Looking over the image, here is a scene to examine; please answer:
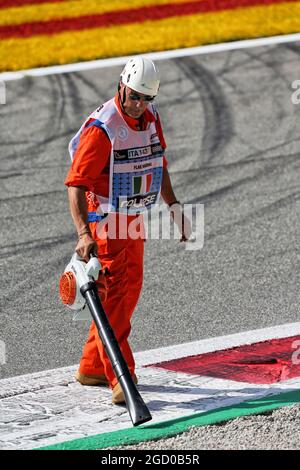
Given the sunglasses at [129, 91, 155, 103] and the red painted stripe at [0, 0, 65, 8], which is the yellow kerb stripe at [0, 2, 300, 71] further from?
the sunglasses at [129, 91, 155, 103]

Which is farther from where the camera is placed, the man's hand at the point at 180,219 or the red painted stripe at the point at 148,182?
the man's hand at the point at 180,219

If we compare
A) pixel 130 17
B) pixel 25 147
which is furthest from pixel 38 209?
pixel 130 17

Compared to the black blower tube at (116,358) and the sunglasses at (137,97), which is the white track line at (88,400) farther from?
the sunglasses at (137,97)

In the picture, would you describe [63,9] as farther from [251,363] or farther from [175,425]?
[175,425]

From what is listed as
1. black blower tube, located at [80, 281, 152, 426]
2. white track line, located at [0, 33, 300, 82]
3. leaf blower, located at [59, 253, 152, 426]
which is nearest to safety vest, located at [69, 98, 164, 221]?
leaf blower, located at [59, 253, 152, 426]

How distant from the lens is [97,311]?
600 cm

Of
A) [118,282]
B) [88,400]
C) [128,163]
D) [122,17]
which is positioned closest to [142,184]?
[128,163]

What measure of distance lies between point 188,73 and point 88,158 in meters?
6.82

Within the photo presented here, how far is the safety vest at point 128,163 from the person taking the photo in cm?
628

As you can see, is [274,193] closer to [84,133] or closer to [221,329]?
[221,329]

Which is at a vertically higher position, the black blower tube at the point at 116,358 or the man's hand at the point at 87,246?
the man's hand at the point at 87,246

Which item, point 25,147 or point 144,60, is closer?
point 144,60

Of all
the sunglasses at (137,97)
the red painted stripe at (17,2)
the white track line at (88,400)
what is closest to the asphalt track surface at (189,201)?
the white track line at (88,400)
